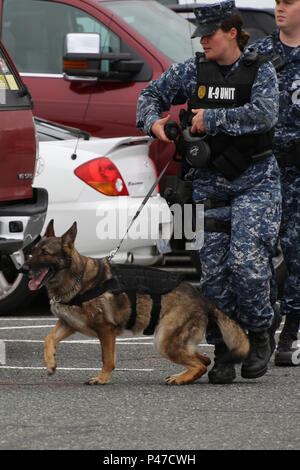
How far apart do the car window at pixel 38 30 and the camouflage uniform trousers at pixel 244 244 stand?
386 cm

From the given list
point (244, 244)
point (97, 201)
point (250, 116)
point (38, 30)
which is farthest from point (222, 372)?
point (38, 30)

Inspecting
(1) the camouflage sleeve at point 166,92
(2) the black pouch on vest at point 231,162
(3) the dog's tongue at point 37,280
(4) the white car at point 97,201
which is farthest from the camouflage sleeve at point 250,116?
(4) the white car at point 97,201

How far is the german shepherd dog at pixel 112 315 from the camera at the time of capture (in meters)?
→ 5.73

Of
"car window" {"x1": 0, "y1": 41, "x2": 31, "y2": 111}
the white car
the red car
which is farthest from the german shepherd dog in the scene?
the red car

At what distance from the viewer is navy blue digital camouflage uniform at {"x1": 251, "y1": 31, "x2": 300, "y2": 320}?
6203 mm

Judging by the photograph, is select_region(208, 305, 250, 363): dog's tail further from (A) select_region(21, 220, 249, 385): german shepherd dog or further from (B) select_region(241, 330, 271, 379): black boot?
(B) select_region(241, 330, 271, 379): black boot

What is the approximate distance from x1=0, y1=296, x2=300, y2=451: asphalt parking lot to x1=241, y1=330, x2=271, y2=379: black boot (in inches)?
2.3

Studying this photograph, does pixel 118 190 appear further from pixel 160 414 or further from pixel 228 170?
pixel 160 414

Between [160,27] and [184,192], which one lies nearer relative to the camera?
[184,192]

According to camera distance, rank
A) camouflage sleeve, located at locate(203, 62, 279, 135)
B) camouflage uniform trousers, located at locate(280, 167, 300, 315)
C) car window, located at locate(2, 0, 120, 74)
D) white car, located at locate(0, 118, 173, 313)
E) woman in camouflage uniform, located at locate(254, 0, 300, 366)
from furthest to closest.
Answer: car window, located at locate(2, 0, 120, 74), white car, located at locate(0, 118, 173, 313), camouflage uniform trousers, located at locate(280, 167, 300, 315), woman in camouflage uniform, located at locate(254, 0, 300, 366), camouflage sleeve, located at locate(203, 62, 279, 135)

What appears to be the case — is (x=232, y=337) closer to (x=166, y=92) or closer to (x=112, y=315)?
(x=112, y=315)

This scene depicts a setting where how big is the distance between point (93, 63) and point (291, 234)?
333 cm

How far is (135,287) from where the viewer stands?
229 inches

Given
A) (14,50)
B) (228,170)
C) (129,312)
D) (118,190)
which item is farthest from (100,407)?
(14,50)
